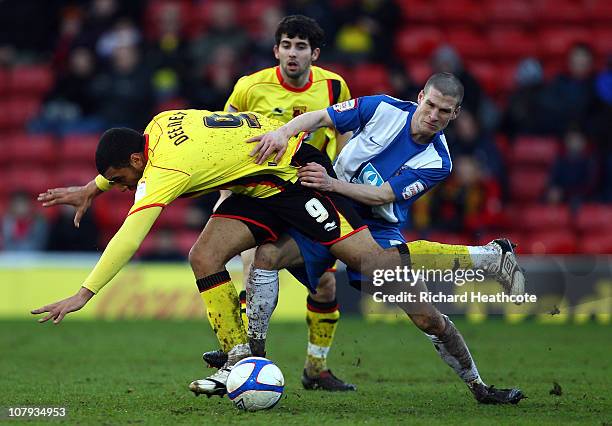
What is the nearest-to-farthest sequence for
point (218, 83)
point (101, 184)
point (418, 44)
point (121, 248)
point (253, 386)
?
1. point (121, 248)
2. point (253, 386)
3. point (101, 184)
4. point (218, 83)
5. point (418, 44)

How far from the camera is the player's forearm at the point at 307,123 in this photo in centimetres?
713

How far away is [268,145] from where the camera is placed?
6984 mm

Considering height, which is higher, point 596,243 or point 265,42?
point 265,42

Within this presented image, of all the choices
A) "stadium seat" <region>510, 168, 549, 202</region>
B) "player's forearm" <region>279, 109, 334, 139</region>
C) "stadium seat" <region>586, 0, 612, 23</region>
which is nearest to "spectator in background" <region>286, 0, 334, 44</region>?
"stadium seat" <region>510, 168, 549, 202</region>

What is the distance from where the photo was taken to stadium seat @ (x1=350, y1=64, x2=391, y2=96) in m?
14.9

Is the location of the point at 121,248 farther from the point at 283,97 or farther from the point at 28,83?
the point at 28,83

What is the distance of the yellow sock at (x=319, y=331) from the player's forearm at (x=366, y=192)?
1.24 metres

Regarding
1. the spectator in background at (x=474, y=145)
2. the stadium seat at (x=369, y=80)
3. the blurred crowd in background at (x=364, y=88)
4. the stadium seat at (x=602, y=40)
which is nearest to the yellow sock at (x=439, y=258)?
the blurred crowd in background at (x=364, y=88)

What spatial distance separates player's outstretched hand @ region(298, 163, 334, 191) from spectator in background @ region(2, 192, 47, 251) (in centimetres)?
788

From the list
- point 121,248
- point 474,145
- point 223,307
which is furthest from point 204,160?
point 474,145

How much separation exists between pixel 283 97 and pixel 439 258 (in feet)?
6.45

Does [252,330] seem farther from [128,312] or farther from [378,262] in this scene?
[128,312]

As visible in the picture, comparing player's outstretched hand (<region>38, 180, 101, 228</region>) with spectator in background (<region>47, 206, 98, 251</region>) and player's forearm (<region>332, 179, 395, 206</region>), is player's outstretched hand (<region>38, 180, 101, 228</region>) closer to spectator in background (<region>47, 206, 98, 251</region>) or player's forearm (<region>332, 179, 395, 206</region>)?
player's forearm (<region>332, 179, 395, 206</region>)

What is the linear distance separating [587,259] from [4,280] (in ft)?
22.3
